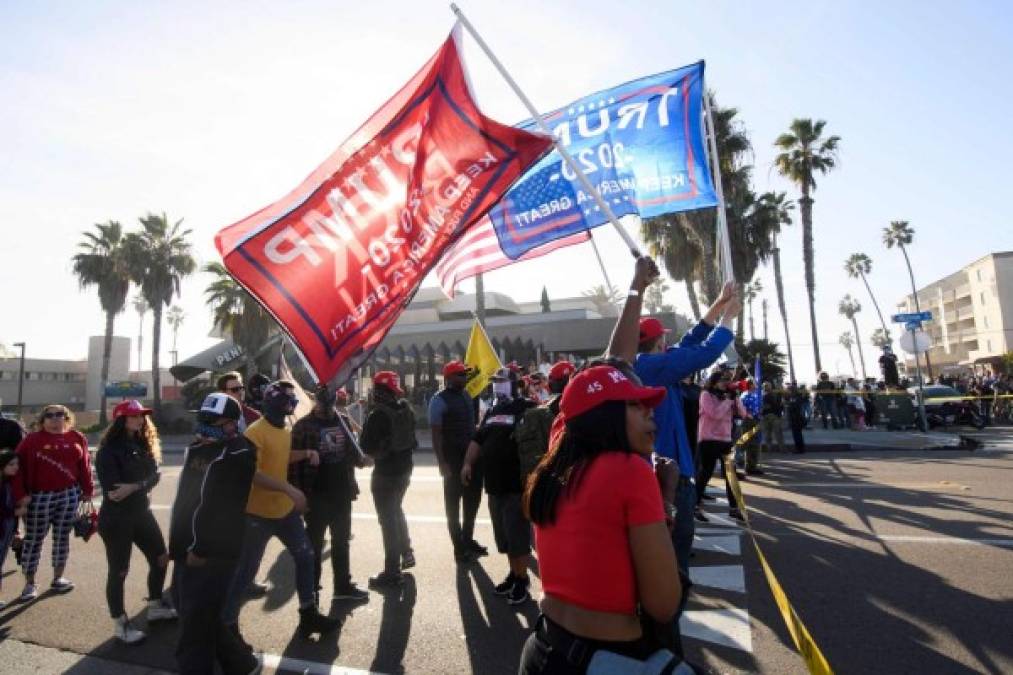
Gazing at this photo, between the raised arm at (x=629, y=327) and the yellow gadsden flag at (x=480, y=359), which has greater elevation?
the yellow gadsden flag at (x=480, y=359)

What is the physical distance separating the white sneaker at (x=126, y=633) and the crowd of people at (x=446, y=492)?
0.01 metres

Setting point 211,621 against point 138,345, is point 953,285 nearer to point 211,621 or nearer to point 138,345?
point 211,621

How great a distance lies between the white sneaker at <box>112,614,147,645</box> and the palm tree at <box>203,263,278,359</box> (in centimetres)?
2710

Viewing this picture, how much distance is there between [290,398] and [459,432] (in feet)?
7.69

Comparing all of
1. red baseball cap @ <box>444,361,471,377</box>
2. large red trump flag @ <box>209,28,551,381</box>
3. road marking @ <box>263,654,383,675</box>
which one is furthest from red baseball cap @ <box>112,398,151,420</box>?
red baseball cap @ <box>444,361,471,377</box>

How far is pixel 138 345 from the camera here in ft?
307

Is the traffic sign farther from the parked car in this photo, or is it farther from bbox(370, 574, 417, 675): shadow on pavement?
bbox(370, 574, 417, 675): shadow on pavement

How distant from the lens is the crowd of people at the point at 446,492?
183cm

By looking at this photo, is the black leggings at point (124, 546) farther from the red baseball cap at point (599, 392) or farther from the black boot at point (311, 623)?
the red baseball cap at point (599, 392)

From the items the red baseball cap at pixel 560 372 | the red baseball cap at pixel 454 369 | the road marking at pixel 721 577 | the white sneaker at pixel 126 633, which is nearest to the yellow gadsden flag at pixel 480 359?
the red baseball cap at pixel 454 369

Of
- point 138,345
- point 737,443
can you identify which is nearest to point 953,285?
point 737,443

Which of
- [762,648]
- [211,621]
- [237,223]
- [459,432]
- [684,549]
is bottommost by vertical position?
[762,648]

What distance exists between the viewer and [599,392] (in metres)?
1.96

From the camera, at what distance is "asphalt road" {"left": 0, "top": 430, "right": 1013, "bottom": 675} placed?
3.99 m
